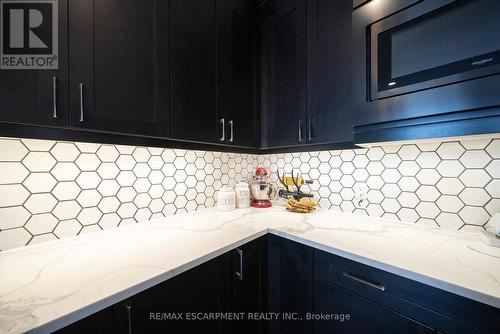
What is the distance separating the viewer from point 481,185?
0.95 m

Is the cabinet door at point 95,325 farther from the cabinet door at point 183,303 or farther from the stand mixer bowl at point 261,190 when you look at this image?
the stand mixer bowl at point 261,190

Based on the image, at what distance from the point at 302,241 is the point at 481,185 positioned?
35.4 inches

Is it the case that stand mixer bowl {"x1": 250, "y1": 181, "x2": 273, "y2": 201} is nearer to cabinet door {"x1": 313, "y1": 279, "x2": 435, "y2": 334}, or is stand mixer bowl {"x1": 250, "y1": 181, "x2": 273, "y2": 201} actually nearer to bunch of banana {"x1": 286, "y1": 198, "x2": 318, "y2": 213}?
bunch of banana {"x1": 286, "y1": 198, "x2": 318, "y2": 213}

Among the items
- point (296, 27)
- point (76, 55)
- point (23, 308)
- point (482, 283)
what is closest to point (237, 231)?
point (23, 308)

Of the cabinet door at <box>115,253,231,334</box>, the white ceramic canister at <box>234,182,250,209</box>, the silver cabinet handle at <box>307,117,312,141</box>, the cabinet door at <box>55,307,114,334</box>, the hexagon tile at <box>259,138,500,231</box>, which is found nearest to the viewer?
the cabinet door at <box>55,307,114,334</box>

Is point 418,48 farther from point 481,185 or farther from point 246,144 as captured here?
point 246,144

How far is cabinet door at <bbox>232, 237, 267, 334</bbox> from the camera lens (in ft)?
3.17

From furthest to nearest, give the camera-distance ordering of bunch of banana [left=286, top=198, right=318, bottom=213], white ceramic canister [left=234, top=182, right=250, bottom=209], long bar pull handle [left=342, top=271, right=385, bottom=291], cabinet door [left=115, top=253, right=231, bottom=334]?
white ceramic canister [left=234, top=182, right=250, bottom=209]
bunch of banana [left=286, top=198, right=318, bottom=213]
long bar pull handle [left=342, top=271, right=385, bottom=291]
cabinet door [left=115, top=253, right=231, bottom=334]

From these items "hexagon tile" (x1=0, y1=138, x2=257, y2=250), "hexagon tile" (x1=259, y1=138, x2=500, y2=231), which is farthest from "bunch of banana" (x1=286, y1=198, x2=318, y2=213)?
"hexagon tile" (x1=0, y1=138, x2=257, y2=250)

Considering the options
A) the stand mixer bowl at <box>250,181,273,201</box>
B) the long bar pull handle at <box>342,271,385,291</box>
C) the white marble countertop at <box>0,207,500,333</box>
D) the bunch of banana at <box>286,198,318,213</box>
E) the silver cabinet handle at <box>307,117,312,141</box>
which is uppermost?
the silver cabinet handle at <box>307,117,312,141</box>

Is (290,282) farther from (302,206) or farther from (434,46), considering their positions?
(434,46)

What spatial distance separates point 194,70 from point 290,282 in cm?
124

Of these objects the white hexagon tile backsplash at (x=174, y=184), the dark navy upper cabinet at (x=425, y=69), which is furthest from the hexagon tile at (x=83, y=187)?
the dark navy upper cabinet at (x=425, y=69)

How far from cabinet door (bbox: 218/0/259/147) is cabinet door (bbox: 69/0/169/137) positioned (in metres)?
0.38
